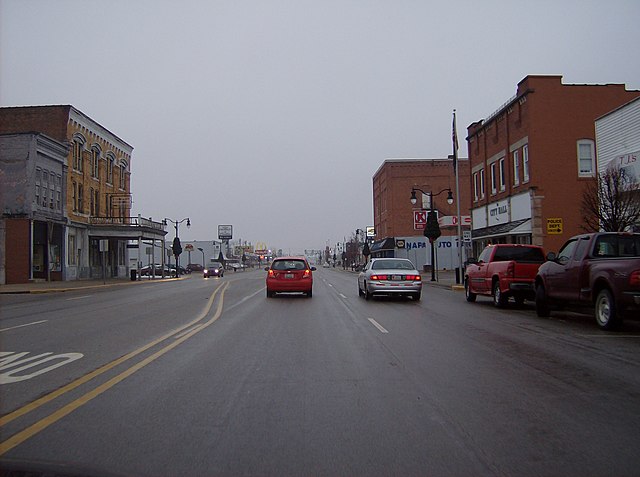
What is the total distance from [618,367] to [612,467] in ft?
13.9

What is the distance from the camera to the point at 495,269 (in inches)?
727

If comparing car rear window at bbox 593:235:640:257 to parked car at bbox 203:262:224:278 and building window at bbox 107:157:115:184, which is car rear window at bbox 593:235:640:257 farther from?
parked car at bbox 203:262:224:278

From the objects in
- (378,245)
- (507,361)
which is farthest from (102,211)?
(507,361)

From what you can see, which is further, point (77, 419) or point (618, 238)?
point (618, 238)

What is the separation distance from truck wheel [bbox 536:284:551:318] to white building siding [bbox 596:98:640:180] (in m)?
8.39

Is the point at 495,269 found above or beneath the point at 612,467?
above

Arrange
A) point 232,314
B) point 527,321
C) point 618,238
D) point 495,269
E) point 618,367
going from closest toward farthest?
point 618,367
point 618,238
point 527,321
point 232,314
point 495,269

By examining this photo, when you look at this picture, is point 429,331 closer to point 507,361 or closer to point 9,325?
point 507,361

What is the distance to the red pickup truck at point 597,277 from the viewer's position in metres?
11.5

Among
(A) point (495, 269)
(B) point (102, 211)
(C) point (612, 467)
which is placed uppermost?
(B) point (102, 211)

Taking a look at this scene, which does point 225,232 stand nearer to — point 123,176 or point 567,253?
point 123,176

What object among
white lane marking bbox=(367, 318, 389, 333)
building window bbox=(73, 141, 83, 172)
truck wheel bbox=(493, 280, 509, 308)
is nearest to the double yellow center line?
white lane marking bbox=(367, 318, 389, 333)

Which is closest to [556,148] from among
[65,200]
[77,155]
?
[65,200]

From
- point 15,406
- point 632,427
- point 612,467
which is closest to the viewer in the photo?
point 612,467
